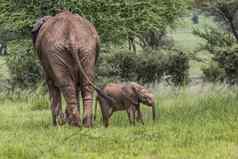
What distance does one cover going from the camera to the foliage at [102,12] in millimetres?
18562

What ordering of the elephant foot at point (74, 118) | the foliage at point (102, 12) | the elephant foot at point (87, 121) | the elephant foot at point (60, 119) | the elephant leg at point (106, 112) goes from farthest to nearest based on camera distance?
the foliage at point (102, 12)
the elephant foot at point (60, 119)
the elephant leg at point (106, 112)
the elephant foot at point (87, 121)
the elephant foot at point (74, 118)

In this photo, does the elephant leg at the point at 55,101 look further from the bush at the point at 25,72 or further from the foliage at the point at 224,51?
the bush at the point at 25,72

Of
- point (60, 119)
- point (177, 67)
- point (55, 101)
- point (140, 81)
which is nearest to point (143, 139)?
point (60, 119)

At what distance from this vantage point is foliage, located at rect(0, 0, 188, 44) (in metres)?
18.6

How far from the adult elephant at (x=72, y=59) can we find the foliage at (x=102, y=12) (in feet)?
22.4

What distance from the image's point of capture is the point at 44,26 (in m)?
11.9

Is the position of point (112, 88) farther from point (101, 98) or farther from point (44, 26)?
point (44, 26)

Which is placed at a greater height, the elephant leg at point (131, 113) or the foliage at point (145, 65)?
the elephant leg at point (131, 113)

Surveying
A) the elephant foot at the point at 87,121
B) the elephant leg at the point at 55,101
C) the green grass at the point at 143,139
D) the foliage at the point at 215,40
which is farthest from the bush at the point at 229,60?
the elephant foot at the point at 87,121

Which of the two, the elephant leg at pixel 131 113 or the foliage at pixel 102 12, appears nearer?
the elephant leg at pixel 131 113

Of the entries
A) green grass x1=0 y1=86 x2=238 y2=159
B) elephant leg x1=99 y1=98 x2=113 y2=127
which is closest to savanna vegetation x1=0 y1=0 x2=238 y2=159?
green grass x1=0 y1=86 x2=238 y2=159

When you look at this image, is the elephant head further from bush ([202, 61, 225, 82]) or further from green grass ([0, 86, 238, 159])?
bush ([202, 61, 225, 82])

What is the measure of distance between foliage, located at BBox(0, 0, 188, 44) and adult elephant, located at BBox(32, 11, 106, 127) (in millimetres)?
6830

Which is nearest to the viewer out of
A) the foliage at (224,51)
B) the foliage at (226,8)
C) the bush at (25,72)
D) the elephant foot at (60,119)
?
the elephant foot at (60,119)
